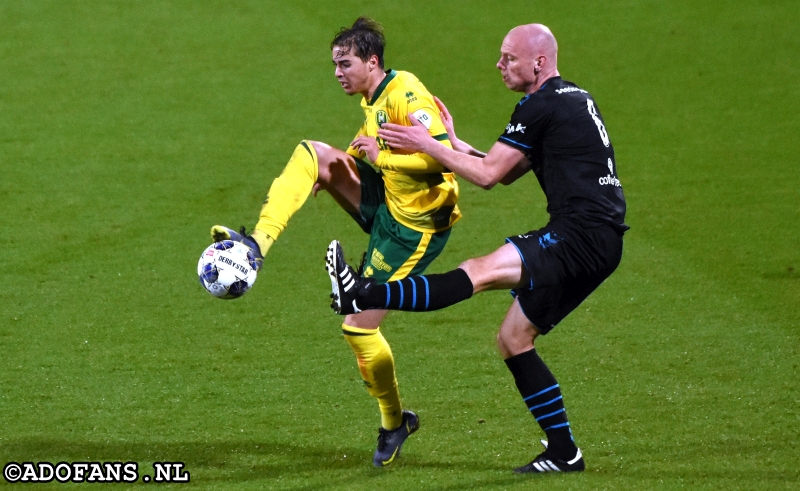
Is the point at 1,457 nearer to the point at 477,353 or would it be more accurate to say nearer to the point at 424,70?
the point at 477,353

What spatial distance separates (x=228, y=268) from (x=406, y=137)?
99cm

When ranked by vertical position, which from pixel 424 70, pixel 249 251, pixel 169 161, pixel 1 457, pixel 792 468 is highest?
pixel 424 70

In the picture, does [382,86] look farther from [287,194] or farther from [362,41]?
[287,194]

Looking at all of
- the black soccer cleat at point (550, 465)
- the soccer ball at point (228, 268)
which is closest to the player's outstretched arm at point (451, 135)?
the soccer ball at point (228, 268)

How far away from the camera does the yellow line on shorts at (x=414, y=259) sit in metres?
5.39

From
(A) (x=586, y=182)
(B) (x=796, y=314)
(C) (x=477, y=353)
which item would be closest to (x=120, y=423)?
(C) (x=477, y=353)

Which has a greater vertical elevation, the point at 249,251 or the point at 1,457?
the point at 249,251

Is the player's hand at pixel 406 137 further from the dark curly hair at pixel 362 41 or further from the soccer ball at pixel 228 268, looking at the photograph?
the soccer ball at pixel 228 268

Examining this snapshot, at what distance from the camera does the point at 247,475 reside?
16.9 ft

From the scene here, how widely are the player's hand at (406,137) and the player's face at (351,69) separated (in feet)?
1.54

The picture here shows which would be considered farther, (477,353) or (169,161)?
(169,161)

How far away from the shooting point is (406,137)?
16.1 ft

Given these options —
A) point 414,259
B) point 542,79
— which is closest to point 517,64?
point 542,79

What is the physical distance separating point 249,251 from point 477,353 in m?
2.32
